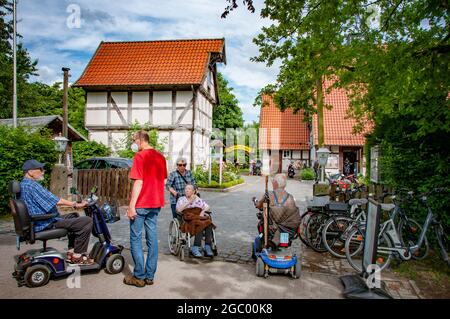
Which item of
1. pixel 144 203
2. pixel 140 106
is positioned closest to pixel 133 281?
pixel 144 203

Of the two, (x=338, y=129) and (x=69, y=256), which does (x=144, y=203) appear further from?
(x=338, y=129)

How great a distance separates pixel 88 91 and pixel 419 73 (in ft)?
72.2

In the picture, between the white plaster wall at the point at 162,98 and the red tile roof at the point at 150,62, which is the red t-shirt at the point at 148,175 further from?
the white plaster wall at the point at 162,98

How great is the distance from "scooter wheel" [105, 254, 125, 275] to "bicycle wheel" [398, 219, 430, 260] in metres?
4.23

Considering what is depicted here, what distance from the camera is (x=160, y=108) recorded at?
911 inches

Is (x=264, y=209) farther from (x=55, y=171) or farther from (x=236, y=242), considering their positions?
(x=55, y=171)

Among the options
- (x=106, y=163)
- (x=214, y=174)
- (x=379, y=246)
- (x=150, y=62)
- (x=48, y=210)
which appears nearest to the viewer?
(x=48, y=210)

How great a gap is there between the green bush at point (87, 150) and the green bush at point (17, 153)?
11646 mm

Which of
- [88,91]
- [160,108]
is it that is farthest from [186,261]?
[88,91]

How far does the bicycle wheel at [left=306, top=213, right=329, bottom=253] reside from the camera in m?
6.58

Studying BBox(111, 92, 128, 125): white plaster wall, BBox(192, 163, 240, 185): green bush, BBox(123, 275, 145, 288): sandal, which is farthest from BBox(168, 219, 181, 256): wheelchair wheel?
BBox(111, 92, 128, 125): white plaster wall

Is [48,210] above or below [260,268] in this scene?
above

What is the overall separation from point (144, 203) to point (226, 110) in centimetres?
4000

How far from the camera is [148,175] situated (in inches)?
180
